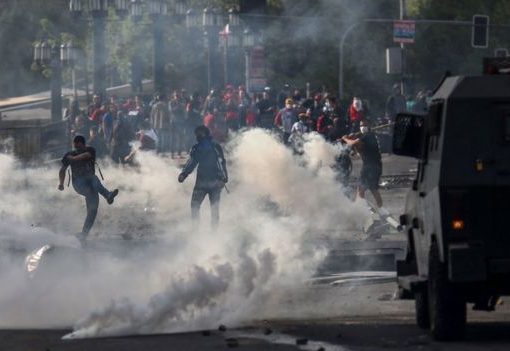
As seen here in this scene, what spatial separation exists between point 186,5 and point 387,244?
12.5 meters

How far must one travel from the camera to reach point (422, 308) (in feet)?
37.4

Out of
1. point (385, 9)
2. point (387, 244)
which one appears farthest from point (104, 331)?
point (385, 9)

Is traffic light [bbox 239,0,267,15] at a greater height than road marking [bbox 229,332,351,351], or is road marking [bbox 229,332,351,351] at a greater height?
traffic light [bbox 239,0,267,15]

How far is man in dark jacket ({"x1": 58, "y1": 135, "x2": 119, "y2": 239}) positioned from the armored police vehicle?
852 centimetres

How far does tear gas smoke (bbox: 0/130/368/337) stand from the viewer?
12008 millimetres

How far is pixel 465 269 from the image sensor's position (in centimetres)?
1009

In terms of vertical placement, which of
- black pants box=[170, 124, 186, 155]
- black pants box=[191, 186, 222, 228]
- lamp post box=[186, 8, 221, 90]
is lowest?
black pants box=[170, 124, 186, 155]

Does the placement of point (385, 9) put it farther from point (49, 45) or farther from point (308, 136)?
point (308, 136)

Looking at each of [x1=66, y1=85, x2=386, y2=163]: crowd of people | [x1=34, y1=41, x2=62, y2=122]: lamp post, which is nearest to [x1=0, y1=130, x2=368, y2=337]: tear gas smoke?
[x1=66, y1=85, x2=386, y2=163]: crowd of people

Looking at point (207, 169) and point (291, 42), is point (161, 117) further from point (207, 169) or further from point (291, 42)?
point (207, 169)

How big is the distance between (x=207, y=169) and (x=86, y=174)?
163cm

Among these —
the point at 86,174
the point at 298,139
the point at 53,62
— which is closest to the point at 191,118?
the point at 53,62

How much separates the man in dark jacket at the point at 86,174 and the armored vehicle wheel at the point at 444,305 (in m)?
8.50

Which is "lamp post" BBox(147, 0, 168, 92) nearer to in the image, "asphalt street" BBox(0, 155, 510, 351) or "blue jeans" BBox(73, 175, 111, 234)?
"blue jeans" BBox(73, 175, 111, 234)
